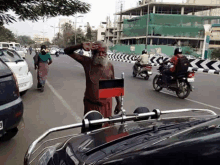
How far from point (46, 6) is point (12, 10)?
2243mm

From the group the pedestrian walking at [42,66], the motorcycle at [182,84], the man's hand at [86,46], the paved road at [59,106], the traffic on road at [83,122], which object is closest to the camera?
the traffic on road at [83,122]

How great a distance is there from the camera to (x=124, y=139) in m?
1.91

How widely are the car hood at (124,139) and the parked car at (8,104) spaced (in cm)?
157

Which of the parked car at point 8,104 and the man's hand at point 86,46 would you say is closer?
the man's hand at point 86,46

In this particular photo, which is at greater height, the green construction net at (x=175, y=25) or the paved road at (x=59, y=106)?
the green construction net at (x=175, y=25)

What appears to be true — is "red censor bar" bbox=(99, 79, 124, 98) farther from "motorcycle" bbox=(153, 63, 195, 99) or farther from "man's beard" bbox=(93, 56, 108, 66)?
"motorcycle" bbox=(153, 63, 195, 99)

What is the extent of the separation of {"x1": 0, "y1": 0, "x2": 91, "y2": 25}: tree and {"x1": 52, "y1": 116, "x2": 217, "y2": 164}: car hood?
13.8m

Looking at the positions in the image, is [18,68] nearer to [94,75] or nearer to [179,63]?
[94,75]

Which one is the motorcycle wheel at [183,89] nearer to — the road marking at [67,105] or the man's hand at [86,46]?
the road marking at [67,105]

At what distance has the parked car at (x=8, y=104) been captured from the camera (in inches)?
132

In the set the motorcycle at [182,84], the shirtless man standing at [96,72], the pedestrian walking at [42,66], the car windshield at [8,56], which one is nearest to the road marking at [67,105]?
the pedestrian walking at [42,66]

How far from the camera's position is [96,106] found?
3.27 m

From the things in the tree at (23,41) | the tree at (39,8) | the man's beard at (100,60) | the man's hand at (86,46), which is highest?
the tree at (39,8)

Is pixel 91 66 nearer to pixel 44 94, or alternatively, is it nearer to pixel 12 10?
pixel 44 94
